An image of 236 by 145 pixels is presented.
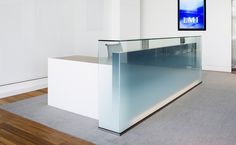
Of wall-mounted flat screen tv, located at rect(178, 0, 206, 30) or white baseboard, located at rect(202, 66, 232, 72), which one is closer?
white baseboard, located at rect(202, 66, 232, 72)

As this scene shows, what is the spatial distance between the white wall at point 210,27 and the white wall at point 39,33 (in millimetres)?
2356

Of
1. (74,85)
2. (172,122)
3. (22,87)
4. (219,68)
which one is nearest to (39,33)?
(22,87)

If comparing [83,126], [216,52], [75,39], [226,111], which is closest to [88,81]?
[83,126]

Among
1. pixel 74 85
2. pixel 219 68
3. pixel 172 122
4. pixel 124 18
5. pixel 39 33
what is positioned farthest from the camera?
pixel 124 18

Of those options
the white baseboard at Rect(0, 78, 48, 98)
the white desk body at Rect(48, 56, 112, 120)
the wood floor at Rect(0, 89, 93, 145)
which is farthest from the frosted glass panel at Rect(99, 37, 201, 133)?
the white baseboard at Rect(0, 78, 48, 98)

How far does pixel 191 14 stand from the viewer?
7.56m

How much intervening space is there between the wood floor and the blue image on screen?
19.2 ft

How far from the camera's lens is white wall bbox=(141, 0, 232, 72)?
275 inches

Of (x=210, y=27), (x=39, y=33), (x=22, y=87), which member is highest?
(x=210, y=27)

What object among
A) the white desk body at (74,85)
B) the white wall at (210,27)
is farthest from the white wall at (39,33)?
the white wall at (210,27)

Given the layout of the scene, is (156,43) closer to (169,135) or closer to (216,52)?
(169,135)

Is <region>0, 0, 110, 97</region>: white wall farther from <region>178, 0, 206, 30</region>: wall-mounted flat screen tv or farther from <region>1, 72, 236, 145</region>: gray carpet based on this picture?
<region>178, 0, 206, 30</region>: wall-mounted flat screen tv

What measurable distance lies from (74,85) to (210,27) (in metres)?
5.12

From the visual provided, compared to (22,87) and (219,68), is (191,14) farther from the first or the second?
(22,87)
